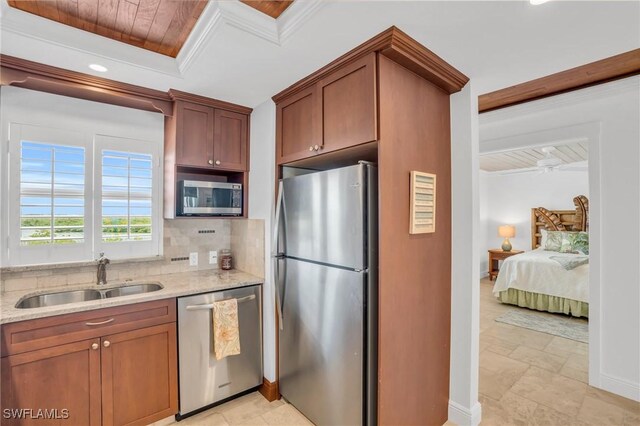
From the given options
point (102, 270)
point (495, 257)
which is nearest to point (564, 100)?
point (102, 270)

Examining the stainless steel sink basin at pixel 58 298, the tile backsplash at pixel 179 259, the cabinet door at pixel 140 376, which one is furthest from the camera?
the tile backsplash at pixel 179 259

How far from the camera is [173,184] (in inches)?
96.7

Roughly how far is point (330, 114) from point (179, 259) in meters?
1.86

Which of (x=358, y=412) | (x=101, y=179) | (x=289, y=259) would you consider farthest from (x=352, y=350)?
(x=101, y=179)

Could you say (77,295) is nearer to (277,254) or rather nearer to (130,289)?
(130,289)

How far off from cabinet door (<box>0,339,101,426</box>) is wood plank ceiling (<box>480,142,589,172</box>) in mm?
4248

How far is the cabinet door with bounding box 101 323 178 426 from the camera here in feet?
6.17

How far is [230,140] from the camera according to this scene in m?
2.67

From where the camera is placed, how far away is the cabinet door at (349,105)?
1.67 m

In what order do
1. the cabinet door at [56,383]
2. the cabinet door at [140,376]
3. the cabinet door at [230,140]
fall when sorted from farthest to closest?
the cabinet door at [230,140]
the cabinet door at [140,376]
the cabinet door at [56,383]

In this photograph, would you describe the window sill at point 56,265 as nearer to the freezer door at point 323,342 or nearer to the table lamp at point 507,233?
the freezer door at point 323,342

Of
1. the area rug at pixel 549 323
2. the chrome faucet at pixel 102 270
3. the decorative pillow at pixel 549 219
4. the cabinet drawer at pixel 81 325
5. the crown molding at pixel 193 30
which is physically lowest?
the area rug at pixel 549 323

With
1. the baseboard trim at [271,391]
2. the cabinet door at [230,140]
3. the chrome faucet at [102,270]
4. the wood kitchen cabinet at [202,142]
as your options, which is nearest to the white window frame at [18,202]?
the chrome faucet at [102,270]

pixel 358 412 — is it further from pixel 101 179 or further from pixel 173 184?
pixel 101 179
